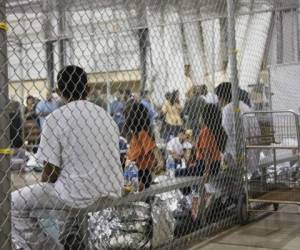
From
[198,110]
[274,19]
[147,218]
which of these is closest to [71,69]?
[147,218]

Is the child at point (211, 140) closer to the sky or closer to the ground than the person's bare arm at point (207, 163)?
closer to the sky

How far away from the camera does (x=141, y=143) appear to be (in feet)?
13.7

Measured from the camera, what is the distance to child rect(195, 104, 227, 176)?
4.41m

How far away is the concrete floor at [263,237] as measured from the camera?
3809 millimetres

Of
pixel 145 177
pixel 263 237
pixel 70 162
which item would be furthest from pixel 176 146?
pixel 70 162

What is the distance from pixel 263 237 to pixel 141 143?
1346 millimetres

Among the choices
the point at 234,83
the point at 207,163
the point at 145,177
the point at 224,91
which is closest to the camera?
the point at 145,177

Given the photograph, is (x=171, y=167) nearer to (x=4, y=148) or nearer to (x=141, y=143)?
(x=141, y=143)

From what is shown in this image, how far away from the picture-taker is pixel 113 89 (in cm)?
677

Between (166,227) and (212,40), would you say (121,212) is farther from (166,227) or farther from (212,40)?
(212,40)

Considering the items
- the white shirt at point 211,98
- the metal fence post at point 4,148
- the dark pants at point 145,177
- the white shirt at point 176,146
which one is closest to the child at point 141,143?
the dark pants at point 145,177

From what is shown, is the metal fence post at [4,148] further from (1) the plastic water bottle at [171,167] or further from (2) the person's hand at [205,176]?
(1) the plastic water bottle at [171,167]

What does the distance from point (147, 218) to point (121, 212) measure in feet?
0.66

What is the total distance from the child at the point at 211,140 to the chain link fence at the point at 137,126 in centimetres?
1
